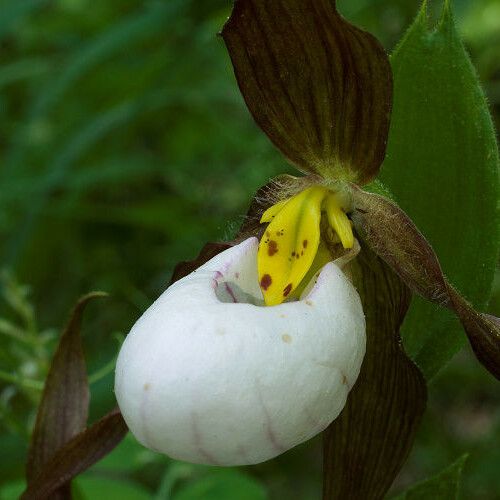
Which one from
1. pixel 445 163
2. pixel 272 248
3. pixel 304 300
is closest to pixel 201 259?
pixel 272 248

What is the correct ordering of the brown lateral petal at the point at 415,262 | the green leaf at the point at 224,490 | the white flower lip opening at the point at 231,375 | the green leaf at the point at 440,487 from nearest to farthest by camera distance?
1. the white flower lip opening at the point at 231,375
2. the brown lateral petal at the point at 415,262
3. the green leaf at the point at 440,487
4. the green leaf at the point at 224,490

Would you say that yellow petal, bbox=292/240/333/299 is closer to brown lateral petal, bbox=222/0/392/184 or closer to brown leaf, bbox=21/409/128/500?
brown lateral petal, bbox=222/0/392/184

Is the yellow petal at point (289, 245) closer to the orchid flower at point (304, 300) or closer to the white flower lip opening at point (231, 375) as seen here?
the orchid flower at point (304, 300)

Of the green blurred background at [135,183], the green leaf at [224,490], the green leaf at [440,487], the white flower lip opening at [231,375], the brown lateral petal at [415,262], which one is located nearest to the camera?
the white flower lip opening at [231,375]

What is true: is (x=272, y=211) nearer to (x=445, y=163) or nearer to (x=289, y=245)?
(x=289, y=245)

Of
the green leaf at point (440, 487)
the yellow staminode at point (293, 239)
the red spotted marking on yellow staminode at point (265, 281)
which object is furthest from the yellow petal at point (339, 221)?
the green leaf at point (440, 487)
